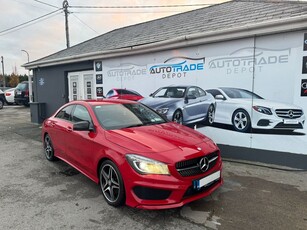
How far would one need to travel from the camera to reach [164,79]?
22.7 feet

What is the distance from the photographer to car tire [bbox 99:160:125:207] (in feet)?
10.3

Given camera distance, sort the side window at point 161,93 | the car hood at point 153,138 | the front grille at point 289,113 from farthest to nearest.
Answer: the side window at point 161,93 → the front grille at point 289,113 → the car hood at point 153,138

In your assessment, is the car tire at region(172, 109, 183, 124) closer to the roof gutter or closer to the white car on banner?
the white car on banner

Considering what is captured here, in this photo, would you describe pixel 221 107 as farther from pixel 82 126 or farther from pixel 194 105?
pixel 82 126

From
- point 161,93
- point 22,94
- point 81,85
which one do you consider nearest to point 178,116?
point 161,93

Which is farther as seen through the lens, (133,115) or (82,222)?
(133,115)

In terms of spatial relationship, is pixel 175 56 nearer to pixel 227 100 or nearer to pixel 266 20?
pixel 227 100

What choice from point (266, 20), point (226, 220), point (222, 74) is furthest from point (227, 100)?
point (226, 220)

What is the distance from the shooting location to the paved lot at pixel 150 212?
2.99 meters

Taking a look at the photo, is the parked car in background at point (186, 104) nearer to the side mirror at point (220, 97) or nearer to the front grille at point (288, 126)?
the side mirror at point (220, 97)

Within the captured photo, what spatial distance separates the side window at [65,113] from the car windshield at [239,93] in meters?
3.46

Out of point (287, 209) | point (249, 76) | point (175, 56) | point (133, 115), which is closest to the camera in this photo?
point (287, 209)

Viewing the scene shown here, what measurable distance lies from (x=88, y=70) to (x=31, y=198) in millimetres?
6432

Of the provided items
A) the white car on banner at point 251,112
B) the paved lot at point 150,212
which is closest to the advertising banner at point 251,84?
the white car on banner at point 251,112
